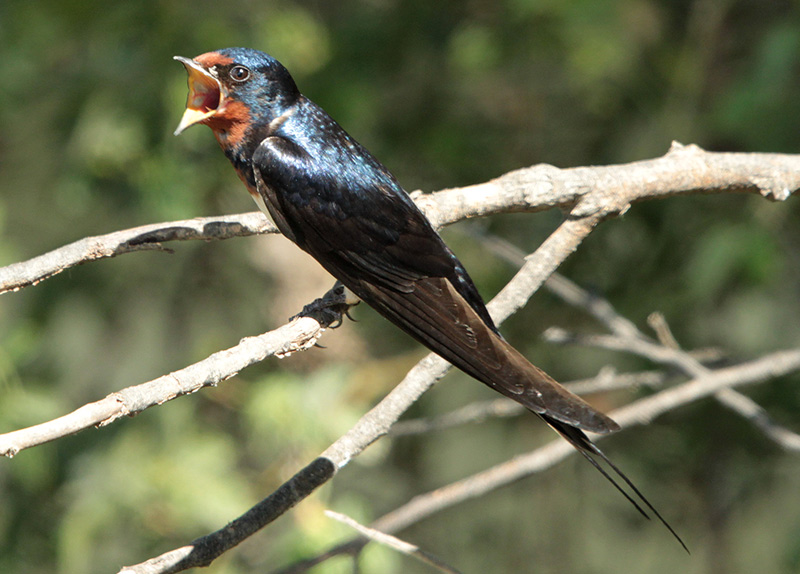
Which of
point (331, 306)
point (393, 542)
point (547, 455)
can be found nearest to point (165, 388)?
point (393, 542)

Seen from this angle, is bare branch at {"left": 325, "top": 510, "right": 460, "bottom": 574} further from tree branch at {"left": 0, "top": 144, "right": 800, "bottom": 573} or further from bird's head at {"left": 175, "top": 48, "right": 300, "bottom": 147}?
bird's head at {"left": 175, "top": 48, "right": 300, "bottom": 147}

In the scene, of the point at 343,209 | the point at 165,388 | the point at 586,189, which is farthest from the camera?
the point at 343,209

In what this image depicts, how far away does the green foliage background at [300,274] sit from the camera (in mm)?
3035

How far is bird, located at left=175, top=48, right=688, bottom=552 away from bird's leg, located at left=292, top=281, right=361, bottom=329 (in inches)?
1.1

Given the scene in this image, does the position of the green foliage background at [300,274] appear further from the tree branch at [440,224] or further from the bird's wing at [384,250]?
the bird's wing at [384,250]

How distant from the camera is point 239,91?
2031 mm

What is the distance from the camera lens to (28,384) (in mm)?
3234

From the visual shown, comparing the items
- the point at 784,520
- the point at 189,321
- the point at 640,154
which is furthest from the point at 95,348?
the point at 784,520

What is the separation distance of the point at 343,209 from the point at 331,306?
0.22 metres

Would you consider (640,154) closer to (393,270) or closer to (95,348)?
(393,270)

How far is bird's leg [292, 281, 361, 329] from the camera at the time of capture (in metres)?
1.80

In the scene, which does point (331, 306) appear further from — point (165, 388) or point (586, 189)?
point (165, 388)

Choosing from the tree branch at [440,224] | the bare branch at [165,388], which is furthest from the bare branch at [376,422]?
the bare branch at [165,388]

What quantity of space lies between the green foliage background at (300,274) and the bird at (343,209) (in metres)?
0.92
